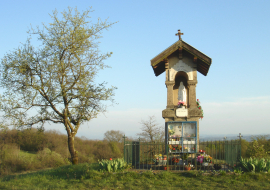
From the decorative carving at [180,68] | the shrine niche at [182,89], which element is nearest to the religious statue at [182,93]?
the shrine niche at [182,89]

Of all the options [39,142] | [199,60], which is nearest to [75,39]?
[199,60]

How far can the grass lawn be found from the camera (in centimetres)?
827

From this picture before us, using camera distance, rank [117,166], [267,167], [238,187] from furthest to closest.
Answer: [117,166] → [267,167] → [238,187]

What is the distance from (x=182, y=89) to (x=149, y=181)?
5.57 meters

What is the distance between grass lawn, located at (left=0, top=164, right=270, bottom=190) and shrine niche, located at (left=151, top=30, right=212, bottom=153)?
2.61 m

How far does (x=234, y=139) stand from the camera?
10820mm

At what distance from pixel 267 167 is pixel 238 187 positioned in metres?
2.23

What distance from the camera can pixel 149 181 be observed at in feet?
28.9

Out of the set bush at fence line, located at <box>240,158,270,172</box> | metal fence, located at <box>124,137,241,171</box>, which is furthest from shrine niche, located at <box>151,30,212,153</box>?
bush at fence line, located at <box>240,158,270,172</box>

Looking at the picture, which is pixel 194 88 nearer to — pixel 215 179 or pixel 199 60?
pixel 199 60

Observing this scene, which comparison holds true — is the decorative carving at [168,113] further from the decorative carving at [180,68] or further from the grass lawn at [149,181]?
the grass lawn at [149,181]

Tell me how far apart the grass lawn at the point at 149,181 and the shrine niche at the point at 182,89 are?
8.57 ft

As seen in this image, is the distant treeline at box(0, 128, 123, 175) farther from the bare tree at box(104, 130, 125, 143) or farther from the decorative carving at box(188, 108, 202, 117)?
the decorative carving at box(188, 108, 202, 117)

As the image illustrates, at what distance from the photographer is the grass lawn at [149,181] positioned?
827cm
